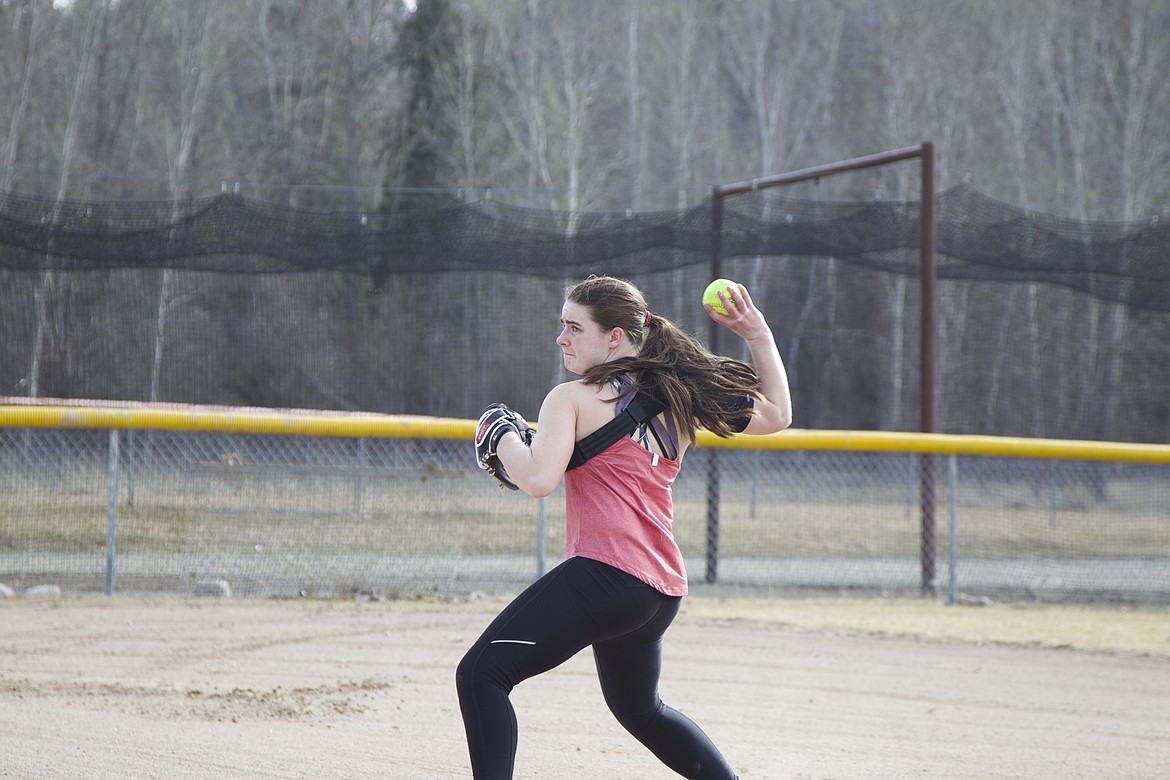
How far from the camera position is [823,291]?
15.8 metres

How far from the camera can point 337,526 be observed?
9016 millimetres

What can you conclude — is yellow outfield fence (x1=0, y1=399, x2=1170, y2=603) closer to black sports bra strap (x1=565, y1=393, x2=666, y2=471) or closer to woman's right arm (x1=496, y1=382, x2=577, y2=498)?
black sports bra strap (x1=565, y1=393, x2=666, y2=471)

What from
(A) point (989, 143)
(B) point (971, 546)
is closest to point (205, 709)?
(B) point (971, 546)

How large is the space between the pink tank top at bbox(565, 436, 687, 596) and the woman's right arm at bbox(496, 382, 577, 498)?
114 mm

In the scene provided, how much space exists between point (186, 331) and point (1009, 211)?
8668mm

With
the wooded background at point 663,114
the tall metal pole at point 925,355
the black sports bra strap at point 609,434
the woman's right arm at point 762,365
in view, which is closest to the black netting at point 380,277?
the tall metal pole at point 925,355

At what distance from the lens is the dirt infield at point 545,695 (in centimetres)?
467

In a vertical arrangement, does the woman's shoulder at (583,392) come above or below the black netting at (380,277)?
below

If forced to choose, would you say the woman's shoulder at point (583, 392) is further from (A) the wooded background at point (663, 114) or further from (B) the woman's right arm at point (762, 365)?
(A) the wooded background at point (663, 114)

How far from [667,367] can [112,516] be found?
6.60 meters

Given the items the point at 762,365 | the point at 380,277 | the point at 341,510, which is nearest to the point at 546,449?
the point at 762,365

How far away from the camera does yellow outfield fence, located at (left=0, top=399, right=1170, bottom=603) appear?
8.63 metres

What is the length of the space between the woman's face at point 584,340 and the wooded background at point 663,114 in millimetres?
12801

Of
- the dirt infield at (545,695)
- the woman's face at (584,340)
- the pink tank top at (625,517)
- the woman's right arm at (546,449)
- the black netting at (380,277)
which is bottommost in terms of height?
the dirt infield at (545,695)
